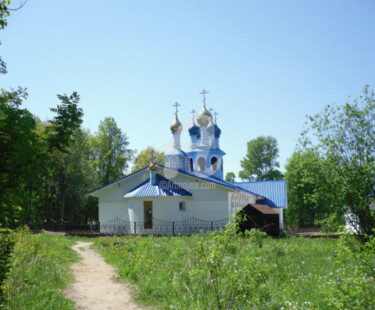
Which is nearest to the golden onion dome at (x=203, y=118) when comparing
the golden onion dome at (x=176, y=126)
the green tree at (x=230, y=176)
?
the golden onion dome at (x=176, y=126)

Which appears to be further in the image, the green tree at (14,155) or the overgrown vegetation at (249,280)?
the overgrown vegetation at (249,280)

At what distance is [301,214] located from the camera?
166ft

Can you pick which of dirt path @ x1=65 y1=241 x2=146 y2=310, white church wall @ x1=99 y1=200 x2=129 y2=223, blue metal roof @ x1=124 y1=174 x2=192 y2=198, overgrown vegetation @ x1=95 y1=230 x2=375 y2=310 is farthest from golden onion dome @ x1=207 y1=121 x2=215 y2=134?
dirt path @ x1=65 y1=241 x2=146 y2=310

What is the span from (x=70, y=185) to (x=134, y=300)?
31.0m

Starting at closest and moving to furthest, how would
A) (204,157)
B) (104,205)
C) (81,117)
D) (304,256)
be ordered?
(81,117) < (304,256) < (104,205) < (204,157)

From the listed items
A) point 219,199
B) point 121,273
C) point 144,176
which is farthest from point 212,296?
point 144,176

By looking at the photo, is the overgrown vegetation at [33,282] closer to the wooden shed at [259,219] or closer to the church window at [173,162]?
the wooden shed at [259,219]

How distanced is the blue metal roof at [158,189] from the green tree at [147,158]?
20521 millimetres

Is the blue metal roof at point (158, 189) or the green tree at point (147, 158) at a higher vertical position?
the green tree at point (147, 158)

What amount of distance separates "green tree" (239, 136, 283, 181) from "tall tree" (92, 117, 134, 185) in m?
18.8

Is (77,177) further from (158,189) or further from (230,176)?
(230,176)

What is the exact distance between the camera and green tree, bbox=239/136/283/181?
53031 millimetres

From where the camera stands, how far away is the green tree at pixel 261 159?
53.0 meters

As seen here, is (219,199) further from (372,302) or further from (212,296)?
(372,302)
